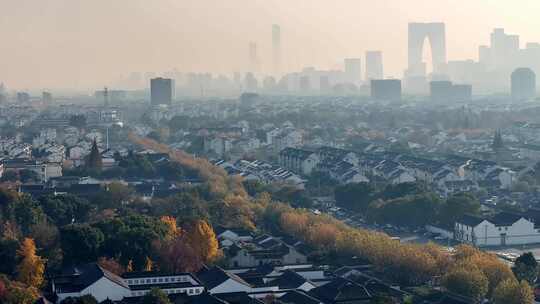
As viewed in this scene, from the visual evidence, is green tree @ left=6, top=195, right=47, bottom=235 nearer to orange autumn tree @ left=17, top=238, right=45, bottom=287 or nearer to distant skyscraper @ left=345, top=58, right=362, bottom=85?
orange autumn tree @ left=17, top=238, right=45, bottom=287

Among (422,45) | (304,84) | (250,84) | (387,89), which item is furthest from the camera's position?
(422,45)

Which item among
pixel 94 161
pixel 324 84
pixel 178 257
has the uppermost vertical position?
pixel 324 84

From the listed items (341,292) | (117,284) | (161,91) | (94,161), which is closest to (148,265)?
(117,284)

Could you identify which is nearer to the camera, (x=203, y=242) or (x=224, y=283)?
(x=224, y=283)

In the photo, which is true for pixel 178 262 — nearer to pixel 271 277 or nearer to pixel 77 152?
pixel 271 277

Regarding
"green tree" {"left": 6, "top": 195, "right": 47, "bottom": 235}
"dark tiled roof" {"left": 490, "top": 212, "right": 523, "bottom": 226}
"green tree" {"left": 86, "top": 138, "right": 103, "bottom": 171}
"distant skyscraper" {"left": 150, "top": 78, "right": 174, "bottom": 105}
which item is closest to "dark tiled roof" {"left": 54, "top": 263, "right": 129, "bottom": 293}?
"green tree" {"left": 6, "top": 195, "right": 47, "bottom": 235}

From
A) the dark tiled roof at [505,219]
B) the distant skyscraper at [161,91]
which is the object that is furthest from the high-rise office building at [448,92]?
the dark tiled roof at [505,219]

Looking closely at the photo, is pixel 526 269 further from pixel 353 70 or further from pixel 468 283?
pixel 353 70
